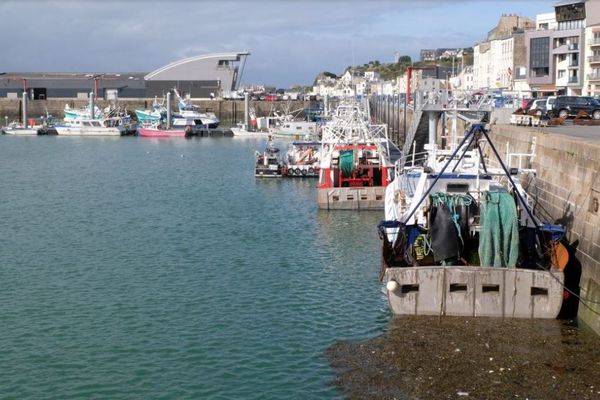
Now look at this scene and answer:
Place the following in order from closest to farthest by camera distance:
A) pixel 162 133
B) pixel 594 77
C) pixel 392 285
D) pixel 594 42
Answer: pixel 392 285 → pixel 594 77 → pixel 594 42 → pixel 162 133

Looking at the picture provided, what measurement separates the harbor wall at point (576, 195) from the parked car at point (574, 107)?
14.2m

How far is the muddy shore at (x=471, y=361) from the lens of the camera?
12.5 metres

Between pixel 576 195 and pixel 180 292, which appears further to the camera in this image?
pixel 180 292

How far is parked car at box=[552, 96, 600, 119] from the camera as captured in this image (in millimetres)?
35166

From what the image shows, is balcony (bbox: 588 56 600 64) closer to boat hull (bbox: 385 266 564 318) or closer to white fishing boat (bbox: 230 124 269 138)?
white fishing boat (bbox: 230 124 269 138)

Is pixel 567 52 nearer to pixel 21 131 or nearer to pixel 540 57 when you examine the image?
pixel 540 57

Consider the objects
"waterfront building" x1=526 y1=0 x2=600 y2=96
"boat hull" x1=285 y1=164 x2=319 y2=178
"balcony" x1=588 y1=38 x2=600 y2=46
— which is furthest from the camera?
"waterfront building" x1=526 y1=0 x2=600 y2=96

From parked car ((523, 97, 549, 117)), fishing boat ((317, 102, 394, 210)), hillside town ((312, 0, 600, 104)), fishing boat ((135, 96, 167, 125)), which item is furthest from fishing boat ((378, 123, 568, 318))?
fishing boat ((135, 96, 167, 125))

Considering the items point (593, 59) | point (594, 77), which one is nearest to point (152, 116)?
point (593, 59)

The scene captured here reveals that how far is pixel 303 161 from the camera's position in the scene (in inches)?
1729

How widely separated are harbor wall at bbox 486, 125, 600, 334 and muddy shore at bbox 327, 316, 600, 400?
0.98 meters

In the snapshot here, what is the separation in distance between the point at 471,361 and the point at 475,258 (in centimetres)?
366

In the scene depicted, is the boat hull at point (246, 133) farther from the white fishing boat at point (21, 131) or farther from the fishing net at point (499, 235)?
the fishing net at point (499, 235)

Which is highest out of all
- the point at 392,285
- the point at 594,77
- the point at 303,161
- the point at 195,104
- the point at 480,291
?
the point at 594,77
